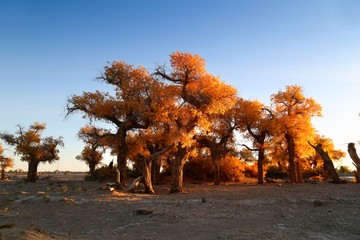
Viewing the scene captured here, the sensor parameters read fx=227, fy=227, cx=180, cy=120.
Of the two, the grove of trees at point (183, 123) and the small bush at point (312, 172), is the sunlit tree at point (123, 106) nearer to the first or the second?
the grove of trees at point (183, 123)

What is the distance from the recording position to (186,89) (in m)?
18.1

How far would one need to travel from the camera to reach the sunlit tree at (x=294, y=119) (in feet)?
74.8

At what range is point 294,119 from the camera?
75.5 ft

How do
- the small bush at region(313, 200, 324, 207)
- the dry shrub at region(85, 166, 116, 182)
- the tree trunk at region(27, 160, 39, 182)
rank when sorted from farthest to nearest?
1. the dry shrub at region(85, 166, 116, 182)
2. the tree trunk at region(27, 160, 39, 182)
3. the small bush at region(313, 200, 324, 207)

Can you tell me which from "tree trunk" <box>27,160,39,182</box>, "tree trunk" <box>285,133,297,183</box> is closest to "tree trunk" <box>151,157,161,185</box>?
"tree trunk" <box>285,133,297,183</box>

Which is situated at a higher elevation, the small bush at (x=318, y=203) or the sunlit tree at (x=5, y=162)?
the sunlit tree at (x=5, y=162)

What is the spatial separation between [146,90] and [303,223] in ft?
45.1

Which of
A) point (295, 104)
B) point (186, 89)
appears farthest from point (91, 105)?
point (295, 104)

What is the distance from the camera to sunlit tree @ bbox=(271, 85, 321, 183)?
22812 mm

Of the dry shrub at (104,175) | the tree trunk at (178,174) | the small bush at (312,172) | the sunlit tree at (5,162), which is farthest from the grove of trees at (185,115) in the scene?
the sunlit tree at (5,162)

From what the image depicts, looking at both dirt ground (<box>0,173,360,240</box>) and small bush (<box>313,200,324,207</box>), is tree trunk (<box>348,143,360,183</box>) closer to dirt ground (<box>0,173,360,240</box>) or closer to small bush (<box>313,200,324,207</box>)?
dirt ground (<box>0,173,360,240</box>)

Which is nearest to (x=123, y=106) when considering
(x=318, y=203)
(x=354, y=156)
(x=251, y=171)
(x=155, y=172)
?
(x=155, y=172)

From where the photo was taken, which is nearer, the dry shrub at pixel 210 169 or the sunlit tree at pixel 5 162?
the dry shrub at pixel 210 169

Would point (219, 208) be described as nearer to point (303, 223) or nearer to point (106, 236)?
point (303, 223)
